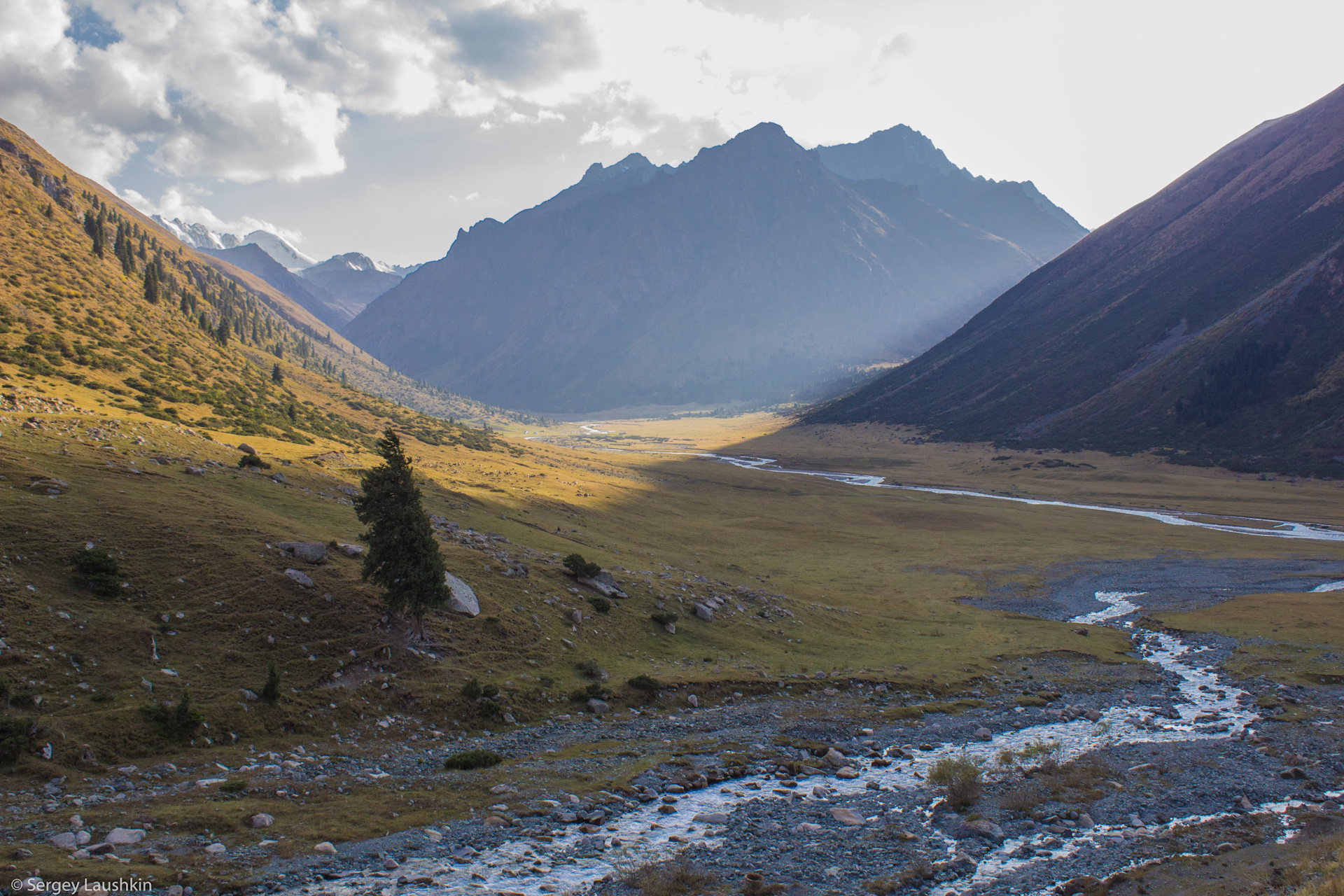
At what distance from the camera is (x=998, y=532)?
95375mm

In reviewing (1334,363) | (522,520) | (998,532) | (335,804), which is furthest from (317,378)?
(1334,363)

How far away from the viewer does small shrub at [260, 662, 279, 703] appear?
22750mm

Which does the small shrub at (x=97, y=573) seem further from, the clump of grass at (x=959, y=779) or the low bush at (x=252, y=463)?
the clump of grass at (x=959, y=779)

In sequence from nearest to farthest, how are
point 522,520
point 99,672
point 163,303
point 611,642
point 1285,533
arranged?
point 99,672, point 611,642, point 522,520, point 1285,533, point 163,303

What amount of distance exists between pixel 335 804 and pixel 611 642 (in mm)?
18258

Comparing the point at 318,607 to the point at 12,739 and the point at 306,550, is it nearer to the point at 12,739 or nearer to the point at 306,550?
the point at 306,550

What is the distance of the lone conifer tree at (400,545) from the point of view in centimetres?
2767

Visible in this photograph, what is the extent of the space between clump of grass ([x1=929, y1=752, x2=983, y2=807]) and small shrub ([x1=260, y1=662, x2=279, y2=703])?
2408 cm

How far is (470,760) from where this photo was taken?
22172 mm

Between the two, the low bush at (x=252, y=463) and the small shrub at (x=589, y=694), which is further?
the low bush at (x=252, y=463)

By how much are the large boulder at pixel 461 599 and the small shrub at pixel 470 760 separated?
9810mm

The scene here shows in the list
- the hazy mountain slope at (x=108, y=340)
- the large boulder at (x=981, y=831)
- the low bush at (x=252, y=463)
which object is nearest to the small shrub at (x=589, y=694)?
the large boulder at (x=981, y=831)

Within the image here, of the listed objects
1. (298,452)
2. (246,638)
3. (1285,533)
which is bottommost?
(1285,533)

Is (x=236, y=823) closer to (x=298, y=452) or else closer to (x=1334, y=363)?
(x=298, y=452)
